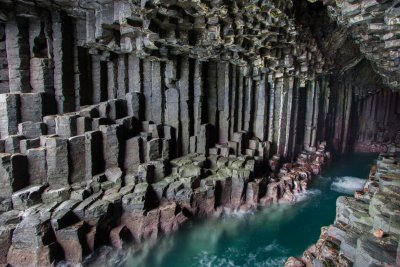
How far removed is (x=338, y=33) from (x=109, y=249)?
12200 mm

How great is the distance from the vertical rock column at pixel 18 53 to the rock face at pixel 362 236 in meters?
11.7

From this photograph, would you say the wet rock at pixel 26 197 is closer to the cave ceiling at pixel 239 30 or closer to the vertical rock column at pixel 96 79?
the vertical rock column at pixel 96 79

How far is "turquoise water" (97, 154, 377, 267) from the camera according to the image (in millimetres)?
8250

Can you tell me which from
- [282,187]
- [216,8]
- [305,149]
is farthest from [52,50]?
[305,149]

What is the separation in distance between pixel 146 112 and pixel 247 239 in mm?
6960

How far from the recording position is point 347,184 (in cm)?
1391

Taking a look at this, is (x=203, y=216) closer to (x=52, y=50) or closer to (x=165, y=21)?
(x=165, y=21)

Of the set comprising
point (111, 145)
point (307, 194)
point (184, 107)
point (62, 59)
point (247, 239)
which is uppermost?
point (62, 59)

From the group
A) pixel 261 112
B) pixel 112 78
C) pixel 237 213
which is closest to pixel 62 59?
pixel 112 78

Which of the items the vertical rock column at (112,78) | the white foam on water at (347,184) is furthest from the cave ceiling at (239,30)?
the white foam on water at (347,184)

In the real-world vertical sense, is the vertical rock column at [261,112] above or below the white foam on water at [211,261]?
above

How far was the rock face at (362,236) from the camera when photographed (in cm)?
535

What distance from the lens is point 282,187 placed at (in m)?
12.0

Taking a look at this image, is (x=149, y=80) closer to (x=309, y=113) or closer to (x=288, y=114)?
(x=288, y=114)
